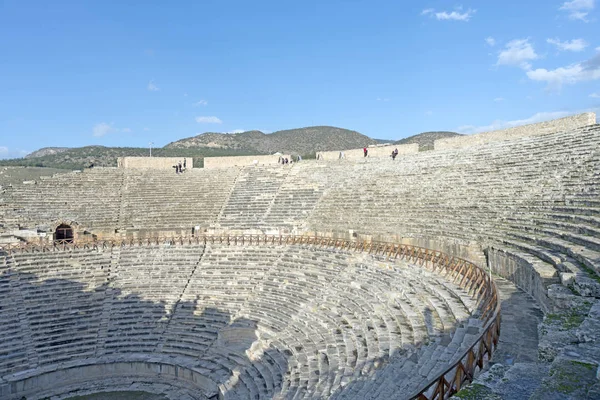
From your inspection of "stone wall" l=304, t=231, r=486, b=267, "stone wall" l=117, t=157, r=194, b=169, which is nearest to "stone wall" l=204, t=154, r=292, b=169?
"stone wall" l=117, t=157, r=194, b=169

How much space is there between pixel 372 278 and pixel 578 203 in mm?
6471

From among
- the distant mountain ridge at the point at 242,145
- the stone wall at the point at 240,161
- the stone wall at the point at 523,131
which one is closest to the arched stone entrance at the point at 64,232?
the stone wall at the point at 240,161

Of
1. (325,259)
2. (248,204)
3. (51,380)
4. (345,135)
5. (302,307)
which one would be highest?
(345,135)

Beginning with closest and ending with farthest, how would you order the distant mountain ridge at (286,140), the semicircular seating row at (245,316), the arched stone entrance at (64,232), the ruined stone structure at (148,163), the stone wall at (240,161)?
the semicircular seating row at (245,316) → the arched stone entrance at (64,232) → the ruined stone structure at (148,163) → the stone wall at (240,161) → the distant mountain ridge at (286,140)

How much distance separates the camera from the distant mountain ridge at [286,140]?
3041 inches

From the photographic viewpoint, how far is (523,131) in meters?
20.1

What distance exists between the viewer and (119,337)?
53.3 ft

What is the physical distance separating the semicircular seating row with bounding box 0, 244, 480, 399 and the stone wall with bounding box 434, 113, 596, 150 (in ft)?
32.9

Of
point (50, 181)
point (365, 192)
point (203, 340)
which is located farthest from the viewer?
point (50, 181)

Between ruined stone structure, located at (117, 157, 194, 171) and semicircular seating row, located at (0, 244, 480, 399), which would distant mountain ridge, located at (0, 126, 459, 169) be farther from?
semicircular seating row, located at (0, 244, 480, 399)

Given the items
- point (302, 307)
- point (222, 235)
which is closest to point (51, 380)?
point (302, 307)

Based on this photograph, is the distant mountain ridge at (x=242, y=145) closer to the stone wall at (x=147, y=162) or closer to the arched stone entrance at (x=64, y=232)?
the stone wall at (x=147, y=162)

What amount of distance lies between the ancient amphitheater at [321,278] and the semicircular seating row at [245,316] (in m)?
0.07

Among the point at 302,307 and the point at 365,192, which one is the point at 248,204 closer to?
the point at 365,192
